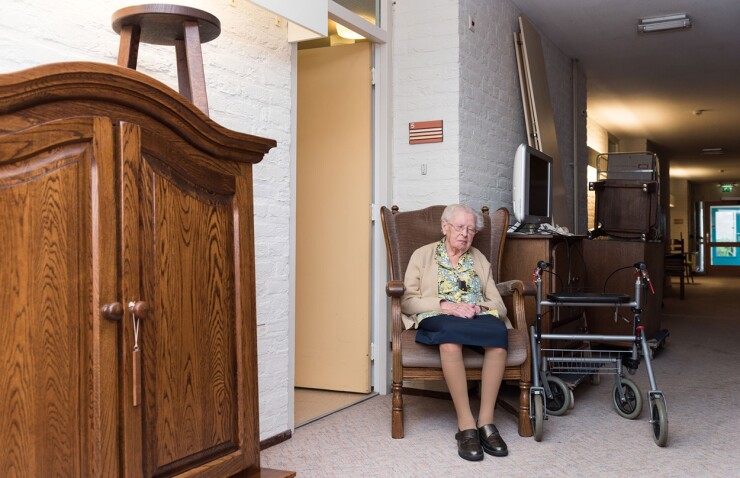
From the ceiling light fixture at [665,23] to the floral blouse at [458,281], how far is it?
3.29m

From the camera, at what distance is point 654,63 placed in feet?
23.2

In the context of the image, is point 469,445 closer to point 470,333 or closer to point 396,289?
point 470,333

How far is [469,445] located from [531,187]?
1853 millimetres

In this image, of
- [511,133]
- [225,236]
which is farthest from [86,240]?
[511,133]

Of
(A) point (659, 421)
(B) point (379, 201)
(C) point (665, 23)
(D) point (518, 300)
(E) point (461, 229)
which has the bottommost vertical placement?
(A) point (659, 421)

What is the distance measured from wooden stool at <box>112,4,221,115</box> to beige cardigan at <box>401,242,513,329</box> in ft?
5.36

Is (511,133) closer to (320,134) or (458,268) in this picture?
(320,134)

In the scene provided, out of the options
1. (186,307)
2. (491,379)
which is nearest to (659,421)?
(491,379)

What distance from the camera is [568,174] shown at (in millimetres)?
6586

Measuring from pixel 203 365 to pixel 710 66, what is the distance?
7.04m

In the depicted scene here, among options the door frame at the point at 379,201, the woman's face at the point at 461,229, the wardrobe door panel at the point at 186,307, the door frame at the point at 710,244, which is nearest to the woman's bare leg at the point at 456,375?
the woman's face at the point at 461,229

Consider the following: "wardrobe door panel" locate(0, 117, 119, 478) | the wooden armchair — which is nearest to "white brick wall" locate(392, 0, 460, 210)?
the wooden armchair

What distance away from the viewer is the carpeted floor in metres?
2.82

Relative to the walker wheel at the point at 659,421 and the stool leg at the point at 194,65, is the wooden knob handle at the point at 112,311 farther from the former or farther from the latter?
the walker wheel at the point at 659,421
